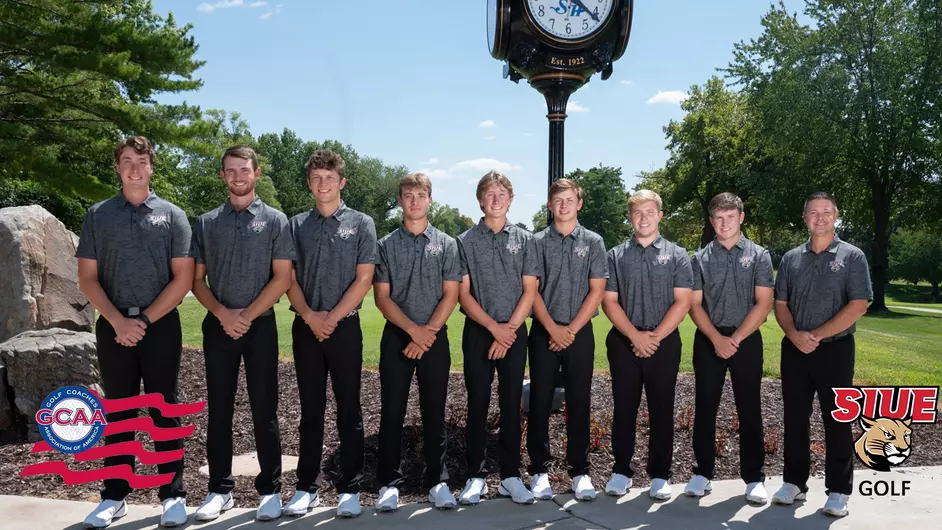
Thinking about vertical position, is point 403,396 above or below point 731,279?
below

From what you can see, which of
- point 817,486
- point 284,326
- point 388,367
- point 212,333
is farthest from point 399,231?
point 284,326

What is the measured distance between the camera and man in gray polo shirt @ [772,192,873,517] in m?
4.11

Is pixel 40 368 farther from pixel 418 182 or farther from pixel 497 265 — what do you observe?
pixel 497 265

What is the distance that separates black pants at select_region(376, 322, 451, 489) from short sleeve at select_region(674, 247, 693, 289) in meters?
1.46

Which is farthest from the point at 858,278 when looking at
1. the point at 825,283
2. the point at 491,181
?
the point at 491,181

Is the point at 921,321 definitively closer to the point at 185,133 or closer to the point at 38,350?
the point at 185,133

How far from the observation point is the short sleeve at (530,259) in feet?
13.9

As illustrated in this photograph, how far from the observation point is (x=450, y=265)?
13.5 ft

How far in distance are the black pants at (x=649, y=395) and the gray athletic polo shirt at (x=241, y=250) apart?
6.88 feet

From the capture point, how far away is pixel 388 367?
4.05m

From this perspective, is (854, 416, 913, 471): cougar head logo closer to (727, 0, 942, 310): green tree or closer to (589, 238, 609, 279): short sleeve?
(589, 238, 609, 279): short sleeve

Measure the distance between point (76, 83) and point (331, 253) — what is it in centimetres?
1396

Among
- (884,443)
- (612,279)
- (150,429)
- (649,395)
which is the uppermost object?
(612,279)

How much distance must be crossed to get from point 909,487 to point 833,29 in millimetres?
24119
